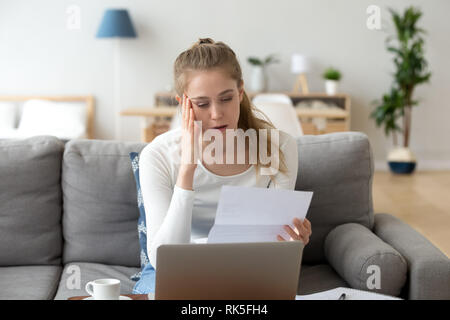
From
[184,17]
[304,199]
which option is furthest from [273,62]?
[304,199]

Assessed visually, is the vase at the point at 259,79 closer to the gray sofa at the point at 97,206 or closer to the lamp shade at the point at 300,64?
the lamp shade at the point at 300,64

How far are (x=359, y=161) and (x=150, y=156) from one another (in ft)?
2.69

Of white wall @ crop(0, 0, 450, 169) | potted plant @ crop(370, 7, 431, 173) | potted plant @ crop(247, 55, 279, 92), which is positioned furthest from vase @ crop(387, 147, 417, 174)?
potted plant @ crop(247, 55, 279, 92)

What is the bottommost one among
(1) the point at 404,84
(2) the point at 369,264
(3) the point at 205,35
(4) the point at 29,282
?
(4) the point at 29,282

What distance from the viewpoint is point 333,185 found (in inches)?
86.7

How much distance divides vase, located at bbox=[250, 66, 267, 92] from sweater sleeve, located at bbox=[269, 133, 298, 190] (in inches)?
176

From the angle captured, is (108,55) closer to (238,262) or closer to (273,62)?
(273,62)

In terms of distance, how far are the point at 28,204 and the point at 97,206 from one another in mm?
243

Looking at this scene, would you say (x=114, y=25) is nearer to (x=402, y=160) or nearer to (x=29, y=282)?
(x=402, y=160)

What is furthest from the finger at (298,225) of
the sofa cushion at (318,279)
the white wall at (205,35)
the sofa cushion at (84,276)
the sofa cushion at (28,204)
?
the white wall at (205,35)

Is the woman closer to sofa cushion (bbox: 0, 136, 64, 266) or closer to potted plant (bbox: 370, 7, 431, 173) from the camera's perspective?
sofa cushion (bbox: 0, 136, 64, 266)

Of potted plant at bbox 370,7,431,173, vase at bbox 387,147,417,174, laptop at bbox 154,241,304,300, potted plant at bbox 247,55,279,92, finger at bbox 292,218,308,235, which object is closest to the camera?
laptop at bbox 154,241,304,300

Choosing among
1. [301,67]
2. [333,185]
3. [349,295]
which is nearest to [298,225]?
[349,295]

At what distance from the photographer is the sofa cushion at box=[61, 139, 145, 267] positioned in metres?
2.17
